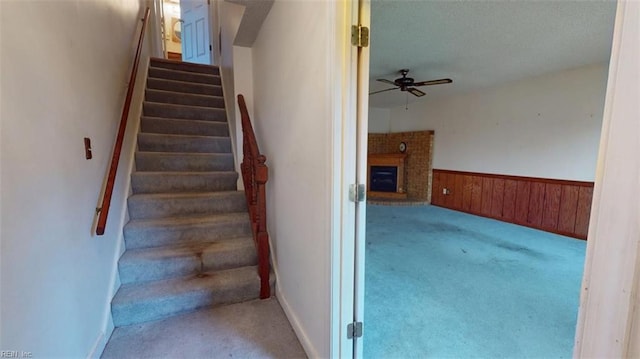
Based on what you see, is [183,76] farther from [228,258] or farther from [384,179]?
[384,179]

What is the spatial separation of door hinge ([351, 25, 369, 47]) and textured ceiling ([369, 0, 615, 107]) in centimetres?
133

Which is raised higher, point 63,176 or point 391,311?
point 63,176

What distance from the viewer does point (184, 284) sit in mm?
1974

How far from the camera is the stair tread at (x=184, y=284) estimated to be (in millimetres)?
1822

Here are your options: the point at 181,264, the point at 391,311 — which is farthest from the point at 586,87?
the point at 181,264

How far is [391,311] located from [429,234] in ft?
7.11

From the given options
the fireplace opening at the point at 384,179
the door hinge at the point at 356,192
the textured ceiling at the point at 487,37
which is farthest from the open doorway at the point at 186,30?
the door hinge at the point at 356,192

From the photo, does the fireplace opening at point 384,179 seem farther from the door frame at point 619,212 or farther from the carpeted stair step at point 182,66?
the door frame at point 619,212

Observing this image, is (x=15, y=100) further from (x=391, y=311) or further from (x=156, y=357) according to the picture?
(x=391, y=311)

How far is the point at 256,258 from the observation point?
2270 millimetres

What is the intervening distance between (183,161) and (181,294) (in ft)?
4.66

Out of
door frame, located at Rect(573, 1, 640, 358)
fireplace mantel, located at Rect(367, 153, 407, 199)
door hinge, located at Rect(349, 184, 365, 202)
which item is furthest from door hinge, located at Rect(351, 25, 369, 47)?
fireplace mantel, located at Rect(367, 153, 407, 199)

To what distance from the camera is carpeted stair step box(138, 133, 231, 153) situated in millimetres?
2896

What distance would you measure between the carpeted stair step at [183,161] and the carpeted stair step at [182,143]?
0.53 ft
